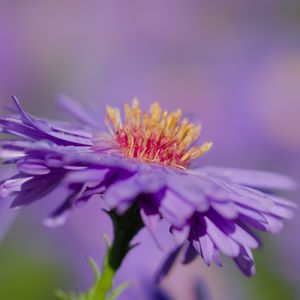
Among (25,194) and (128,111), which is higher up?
(128,111)

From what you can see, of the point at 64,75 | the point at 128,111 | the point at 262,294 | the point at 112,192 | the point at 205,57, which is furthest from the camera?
the point at 205,57

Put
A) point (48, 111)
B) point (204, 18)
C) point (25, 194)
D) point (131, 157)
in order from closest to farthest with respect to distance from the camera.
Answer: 1. point (25, 194)
2. point (131, 157)
3. point (48, 111)
4. point (204, 18)

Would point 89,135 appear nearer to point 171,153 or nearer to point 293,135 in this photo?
point 171,153

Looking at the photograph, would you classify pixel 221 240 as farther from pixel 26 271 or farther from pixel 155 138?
pixel 26 271

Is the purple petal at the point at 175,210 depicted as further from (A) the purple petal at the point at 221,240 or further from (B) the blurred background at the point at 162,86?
(B) the blurred background at the point at 162,86

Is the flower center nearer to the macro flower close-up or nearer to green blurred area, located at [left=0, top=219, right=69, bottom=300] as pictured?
the macro flower close-up

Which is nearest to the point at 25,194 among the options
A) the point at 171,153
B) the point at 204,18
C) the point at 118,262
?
the point at 118,262

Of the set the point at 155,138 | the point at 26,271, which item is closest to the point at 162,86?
the point at 26,271

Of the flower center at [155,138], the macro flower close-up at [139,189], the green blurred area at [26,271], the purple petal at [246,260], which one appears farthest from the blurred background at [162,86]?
the purple petal at [246,260]
